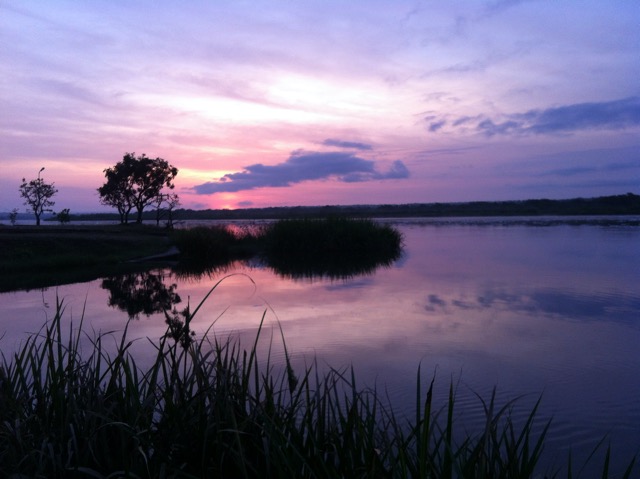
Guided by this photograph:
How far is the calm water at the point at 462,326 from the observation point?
15.5ft

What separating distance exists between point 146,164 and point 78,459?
3308 cm

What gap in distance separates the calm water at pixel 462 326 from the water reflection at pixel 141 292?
116 millimetres

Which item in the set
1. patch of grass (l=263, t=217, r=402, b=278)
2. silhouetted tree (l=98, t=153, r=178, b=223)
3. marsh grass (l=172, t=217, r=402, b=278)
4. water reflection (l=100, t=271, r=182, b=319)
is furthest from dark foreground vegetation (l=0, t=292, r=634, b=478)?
silhouetted tree (l=98, t=153, r=178, b=223)

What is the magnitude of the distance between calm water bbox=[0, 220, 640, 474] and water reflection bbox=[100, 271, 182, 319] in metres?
0.12

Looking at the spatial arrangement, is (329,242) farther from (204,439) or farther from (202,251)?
(204,439)

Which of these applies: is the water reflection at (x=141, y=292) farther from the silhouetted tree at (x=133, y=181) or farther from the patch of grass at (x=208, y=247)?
the silhouetted tree at (x=133, y=181)

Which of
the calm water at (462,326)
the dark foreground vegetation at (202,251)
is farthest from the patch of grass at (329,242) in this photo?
the calm water at (462,326)

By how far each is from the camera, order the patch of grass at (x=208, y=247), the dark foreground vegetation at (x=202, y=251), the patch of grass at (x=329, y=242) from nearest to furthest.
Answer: the dark foreground vegetation at (x=202, y=251) → the patch of grass at (x=329, y=242) → the patch of grass at (x=208, y=247)

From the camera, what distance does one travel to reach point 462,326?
7.71 meters

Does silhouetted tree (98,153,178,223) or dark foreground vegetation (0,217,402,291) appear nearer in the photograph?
dark foreground vegetation (0,217,402,291)

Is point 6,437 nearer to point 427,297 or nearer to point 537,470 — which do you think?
point 537,470

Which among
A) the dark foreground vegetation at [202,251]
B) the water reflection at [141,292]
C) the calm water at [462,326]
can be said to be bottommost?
the calm water at [462,326]

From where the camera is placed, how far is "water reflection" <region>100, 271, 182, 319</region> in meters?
9.72

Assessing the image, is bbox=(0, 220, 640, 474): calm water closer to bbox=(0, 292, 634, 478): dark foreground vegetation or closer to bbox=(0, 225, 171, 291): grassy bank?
bbox=(0, 292, 634, 478): dark foreground vegetation
